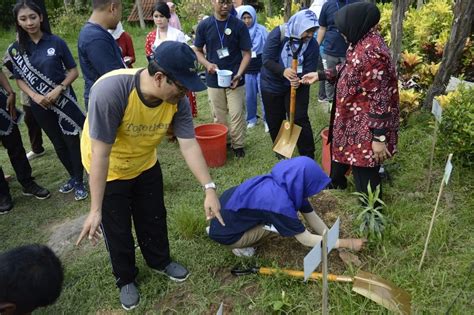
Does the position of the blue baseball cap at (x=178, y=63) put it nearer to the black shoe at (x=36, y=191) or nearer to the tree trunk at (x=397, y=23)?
the black shoe at (x=36, y=191)

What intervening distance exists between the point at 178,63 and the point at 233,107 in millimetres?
2614

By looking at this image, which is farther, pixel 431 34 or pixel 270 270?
pixel 431 34

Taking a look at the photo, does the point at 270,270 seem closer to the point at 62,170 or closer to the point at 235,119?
the point at 235,119

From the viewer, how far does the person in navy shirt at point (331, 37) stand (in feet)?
16.0

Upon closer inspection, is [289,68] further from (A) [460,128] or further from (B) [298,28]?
(A) [460,128]

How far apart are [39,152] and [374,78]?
161 inches

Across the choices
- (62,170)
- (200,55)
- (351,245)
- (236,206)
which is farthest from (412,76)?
(62,170)

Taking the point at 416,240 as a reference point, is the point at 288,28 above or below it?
above

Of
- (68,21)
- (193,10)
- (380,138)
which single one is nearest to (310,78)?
(380,138)

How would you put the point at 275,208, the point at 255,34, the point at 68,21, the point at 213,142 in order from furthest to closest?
the point at 68,21
the point at 255,34
the point at 213,142
the point at 275,208

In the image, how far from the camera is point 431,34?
5.94 meters

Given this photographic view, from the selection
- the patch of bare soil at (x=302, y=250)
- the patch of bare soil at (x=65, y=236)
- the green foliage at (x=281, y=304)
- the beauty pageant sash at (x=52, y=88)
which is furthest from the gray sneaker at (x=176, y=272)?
the beauty pageant sash at (x=52, y=88)

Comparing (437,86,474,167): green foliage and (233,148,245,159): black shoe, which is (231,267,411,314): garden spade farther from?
(233,148,245,159): black shoe

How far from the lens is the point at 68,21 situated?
584 inches
